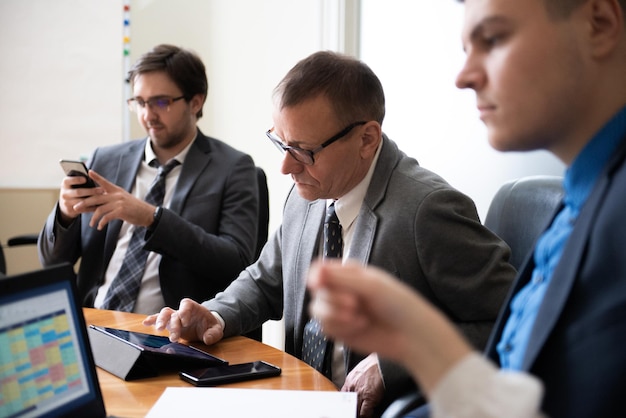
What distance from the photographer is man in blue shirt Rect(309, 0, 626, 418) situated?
1.86 ft

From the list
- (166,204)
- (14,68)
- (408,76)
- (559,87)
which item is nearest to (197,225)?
(166,204)

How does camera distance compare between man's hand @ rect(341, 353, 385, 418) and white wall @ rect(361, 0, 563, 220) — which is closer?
man's hand @ rect(341, 353, 385, 418)

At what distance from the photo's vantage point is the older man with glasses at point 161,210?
6.95 feet

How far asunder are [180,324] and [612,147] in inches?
40.6

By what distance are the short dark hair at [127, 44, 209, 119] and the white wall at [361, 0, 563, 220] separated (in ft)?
2.50

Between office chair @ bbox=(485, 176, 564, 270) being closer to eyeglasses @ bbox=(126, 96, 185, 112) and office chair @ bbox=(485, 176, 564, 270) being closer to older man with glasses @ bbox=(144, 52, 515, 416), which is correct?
older man with glasses @ bbox=(144, 52, 515, 416)

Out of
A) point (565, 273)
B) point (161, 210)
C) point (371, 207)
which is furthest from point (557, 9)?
point (161, 210)

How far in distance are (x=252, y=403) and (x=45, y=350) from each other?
362mm

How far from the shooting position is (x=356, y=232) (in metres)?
1.59

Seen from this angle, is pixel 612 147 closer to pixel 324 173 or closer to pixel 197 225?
pixel 324 173

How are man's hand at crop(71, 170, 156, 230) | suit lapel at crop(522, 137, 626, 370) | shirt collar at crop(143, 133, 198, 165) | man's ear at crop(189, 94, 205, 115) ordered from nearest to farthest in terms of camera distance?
suit lapel at crop(522, 137, 626, 370) → man's hand at crop(71, 170, 156, 230) → shirt collar at crop(143, 133, 198, 165) → man's ear at crop(189, 94, 205, 115)

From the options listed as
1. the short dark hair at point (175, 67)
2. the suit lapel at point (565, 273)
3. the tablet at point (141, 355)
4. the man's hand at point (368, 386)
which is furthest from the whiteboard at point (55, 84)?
the suit lapel at point (565, 273)

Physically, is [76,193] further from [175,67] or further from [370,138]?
[370,138]

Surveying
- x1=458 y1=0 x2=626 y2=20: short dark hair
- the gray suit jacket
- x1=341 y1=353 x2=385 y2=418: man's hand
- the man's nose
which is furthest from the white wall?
x1=458 y1=0 x2=626 y2=20: short dark hair
